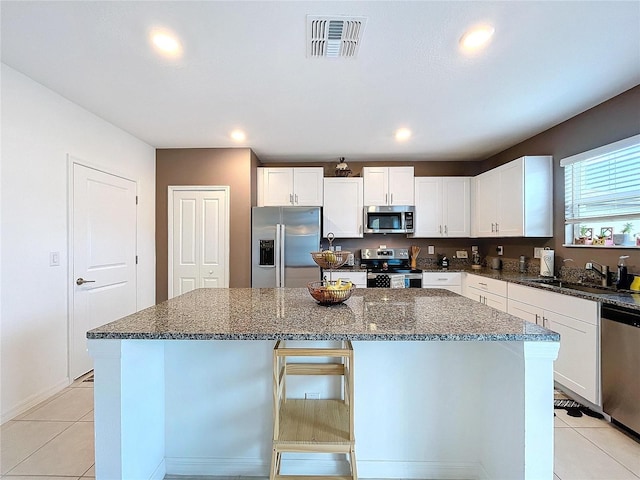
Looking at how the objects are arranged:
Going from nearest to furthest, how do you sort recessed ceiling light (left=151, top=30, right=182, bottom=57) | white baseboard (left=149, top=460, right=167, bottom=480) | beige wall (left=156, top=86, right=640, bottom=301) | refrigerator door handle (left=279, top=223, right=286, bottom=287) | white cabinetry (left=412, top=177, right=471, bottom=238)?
white baseboard (left=149, top=460, right=167, bottom=480)
recessed ceiling light (left=151, top=30, right=182, bottom=57)
beige wall (left=156, top=86, right=640, bottom=301)
refrigerator door handle (left=279, top=223, right=286, bottom=287)
white cabinetry (left=412, top=177, right=471, bottom=238)

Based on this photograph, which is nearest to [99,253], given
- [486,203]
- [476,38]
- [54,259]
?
[54,259]

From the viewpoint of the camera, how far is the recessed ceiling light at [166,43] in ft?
5.75

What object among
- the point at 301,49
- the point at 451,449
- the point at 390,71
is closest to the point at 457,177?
the point at 390,71

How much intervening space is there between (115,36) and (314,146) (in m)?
2.41

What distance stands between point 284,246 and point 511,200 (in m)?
2.76

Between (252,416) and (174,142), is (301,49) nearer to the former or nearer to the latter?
(252,416)

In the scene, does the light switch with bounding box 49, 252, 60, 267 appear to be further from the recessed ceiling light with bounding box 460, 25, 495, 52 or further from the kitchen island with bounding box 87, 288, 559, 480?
the recessed ceiling light with bounding box 460, 25, 495, 52

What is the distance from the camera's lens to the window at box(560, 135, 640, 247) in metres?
2.38

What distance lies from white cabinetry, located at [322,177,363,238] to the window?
2.36 meters

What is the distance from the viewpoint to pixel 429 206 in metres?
4.42

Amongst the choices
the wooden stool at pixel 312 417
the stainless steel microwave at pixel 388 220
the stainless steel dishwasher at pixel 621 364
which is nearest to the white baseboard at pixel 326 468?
the wooden stool at pixel 312 417

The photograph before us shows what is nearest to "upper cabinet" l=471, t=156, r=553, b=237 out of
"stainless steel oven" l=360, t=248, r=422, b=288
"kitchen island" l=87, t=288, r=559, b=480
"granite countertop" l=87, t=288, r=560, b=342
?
"stainless steel oven" l=360, t=248, r=422, b=288

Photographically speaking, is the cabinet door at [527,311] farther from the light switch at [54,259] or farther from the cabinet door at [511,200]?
the light switch at [54,259]

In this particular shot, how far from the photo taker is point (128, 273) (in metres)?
3.43
